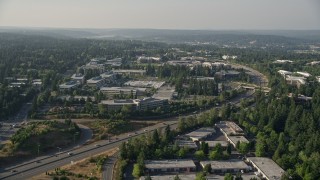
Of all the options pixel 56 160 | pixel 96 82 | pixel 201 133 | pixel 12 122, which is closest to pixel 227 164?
pixel 201 133

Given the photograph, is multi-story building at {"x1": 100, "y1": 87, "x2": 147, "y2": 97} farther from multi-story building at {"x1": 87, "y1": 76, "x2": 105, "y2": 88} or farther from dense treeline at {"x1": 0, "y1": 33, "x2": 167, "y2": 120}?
dense treeline at {"x1": 0, "y1": 33, "x2": 167, "y2": 120}

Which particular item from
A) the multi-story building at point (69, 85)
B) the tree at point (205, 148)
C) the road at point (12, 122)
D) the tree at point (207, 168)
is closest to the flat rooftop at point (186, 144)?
the tree at point (205, 148)

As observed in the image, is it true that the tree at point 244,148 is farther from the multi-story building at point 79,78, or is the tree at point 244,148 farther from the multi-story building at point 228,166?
the multi-story building at point 79,78

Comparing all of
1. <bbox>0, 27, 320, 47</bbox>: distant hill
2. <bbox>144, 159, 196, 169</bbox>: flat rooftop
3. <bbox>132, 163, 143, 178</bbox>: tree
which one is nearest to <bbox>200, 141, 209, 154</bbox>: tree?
<bbox>144, 159, 196, 169</bbox>: flat rooftop

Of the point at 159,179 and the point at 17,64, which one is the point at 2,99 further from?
the point at 17,64

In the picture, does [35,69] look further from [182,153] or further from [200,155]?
[200,155]

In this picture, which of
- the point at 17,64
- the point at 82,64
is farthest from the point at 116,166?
the point at 82,64

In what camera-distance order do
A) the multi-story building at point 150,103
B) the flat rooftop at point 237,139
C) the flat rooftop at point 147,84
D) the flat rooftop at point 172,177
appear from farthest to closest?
the flat rooftop at point 147,84
the multi-story building at point 150,103
the flat rooftop at point 237,139
the flat rooftop at point 172,177

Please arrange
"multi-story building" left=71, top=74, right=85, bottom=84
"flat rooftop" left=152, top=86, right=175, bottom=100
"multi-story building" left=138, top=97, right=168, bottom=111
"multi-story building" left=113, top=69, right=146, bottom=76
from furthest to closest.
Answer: "multi-story building" left=113, top=69, right=146, bottom=76
"multi-story building" left=71, top=74, right=85, bottom=84
"flat rooftop" left=152, top=86, right=175, bottom=100
"multi-story building" left=138, top=97, right=168, bottom=111
